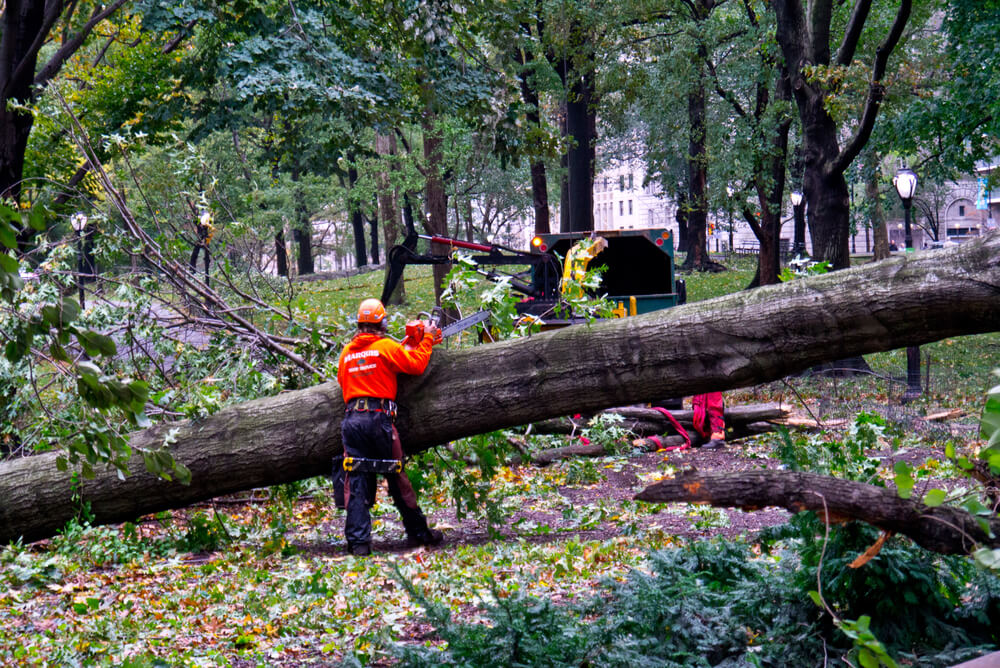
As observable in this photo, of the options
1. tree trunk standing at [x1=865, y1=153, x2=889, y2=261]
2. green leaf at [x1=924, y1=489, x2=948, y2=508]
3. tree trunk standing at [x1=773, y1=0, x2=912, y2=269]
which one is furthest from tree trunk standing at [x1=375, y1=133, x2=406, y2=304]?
green leaf at [x1=924, y1=489, x2=948, y2=508]

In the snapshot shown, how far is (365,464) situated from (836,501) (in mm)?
3456

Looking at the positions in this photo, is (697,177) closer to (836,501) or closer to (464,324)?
(464,324)

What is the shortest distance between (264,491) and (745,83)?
58.2 feet

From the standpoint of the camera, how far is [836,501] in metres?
3.34

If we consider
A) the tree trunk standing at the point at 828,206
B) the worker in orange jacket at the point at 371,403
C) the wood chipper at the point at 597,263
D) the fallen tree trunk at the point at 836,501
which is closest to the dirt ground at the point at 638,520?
the worker in orange jacket at the point at 371,403

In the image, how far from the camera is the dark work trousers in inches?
Answer: 232

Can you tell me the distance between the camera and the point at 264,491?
791 cm

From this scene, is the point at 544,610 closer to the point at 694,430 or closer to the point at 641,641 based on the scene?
the point at 641,641

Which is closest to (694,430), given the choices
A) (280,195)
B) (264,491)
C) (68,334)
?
(264,491)

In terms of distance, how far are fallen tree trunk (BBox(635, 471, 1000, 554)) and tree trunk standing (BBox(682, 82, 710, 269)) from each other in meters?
18.9

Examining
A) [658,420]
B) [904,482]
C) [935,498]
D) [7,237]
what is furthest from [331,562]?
[658,420]

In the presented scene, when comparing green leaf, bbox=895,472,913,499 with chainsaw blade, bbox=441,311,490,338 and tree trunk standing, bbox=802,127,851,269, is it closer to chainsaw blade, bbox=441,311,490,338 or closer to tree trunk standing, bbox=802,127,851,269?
chainsaw blade, bbox=441,311,490,338

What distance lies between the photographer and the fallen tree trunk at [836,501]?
3.31 metres

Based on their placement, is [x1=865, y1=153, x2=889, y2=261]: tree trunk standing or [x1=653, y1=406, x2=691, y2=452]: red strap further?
[x1=865, y1=153, x2=889, y2=261]: tree trunk standing
